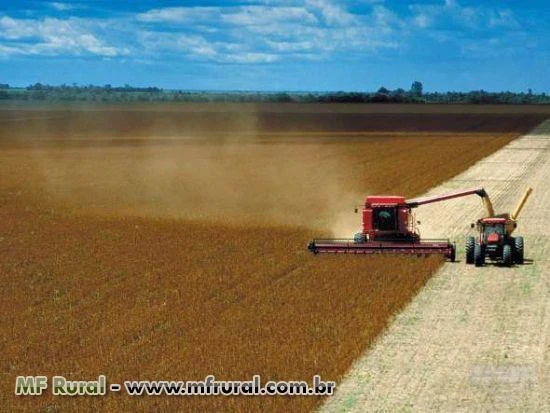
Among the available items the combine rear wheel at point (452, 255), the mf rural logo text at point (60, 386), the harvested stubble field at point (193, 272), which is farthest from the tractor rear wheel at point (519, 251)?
the mf rural logo text at point (60, 386)

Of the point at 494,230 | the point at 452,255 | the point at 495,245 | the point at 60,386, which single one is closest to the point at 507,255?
the point at 495,245

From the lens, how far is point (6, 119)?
136m

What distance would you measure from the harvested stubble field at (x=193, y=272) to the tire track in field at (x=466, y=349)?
25.8 inches

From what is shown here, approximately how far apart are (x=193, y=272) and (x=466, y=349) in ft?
31.0

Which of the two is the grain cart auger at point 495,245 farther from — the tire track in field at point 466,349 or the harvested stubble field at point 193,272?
the harvested stubble field at point 193,272

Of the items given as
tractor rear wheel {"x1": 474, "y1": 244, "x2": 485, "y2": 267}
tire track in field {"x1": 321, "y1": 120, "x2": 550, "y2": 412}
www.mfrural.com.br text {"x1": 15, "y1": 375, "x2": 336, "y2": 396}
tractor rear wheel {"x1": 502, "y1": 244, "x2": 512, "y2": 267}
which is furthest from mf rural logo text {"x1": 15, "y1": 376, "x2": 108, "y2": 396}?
tractor rear wheel {"x1": 502, "y1": 244, "x2": 512, "y2": 267}

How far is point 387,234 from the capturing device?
98.5 feet

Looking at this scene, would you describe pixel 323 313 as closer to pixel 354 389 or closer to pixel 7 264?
pixel 354 389

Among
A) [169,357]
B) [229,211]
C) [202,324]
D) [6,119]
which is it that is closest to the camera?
[169,357]

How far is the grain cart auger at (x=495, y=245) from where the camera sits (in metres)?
28.2

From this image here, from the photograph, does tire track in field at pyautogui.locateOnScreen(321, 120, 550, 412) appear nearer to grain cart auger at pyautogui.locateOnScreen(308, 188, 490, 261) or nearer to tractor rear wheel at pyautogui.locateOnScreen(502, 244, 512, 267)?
tractor rear wheel at pyautogui.locateOnScreen(502, 244, 512, 267)

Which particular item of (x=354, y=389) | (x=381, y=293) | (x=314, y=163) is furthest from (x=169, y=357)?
(x=314, y=163)

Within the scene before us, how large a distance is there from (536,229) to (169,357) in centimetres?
1985

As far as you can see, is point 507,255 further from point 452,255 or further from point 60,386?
point 60,386
